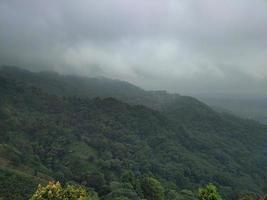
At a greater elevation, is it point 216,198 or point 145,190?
point 216,198

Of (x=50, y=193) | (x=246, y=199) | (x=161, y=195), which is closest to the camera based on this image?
(x=50, y=193)

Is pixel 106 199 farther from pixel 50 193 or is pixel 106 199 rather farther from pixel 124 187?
pixel 50 193

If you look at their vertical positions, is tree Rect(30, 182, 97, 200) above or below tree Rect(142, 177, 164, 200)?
above

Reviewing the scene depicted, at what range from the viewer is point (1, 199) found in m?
191

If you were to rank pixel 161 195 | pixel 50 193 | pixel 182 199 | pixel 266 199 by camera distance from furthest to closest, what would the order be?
pixel 182 199 → pixel 161 195 → pixel 266 199 → pixel 50 193

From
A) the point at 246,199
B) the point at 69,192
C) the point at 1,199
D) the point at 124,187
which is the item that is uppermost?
the point at 69,192

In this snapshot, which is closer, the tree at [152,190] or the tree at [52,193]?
the tree at [52,193]

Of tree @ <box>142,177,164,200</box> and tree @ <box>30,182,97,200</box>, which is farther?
tree @ <box>142,177,164,200</box>

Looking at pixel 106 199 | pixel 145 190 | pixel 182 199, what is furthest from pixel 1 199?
pixel 182 199

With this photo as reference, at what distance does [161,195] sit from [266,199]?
102 metres

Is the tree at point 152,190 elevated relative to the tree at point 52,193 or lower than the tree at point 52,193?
lower

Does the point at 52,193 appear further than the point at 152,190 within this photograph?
No

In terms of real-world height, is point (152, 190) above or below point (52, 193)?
below

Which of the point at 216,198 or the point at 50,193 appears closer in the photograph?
the point at 50,193
